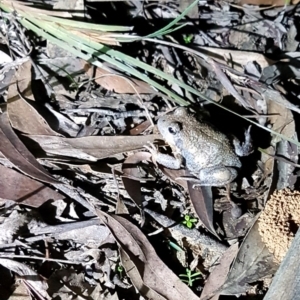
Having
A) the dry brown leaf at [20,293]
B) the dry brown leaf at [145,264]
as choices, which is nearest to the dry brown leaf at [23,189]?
the dry brown leaf at [145,264]

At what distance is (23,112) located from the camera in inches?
137

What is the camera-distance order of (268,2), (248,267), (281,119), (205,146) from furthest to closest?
(268,2), (281,119), (205,146), (248,267)

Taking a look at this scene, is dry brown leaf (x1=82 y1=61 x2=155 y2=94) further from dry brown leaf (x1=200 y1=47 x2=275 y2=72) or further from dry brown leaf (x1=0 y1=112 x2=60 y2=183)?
dry brown leaf (x1=0 y1=112 x2=60 y2=183)

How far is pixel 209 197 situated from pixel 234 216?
0.21 m

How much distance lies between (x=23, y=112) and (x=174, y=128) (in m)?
0.98

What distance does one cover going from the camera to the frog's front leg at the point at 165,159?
346 centimetres

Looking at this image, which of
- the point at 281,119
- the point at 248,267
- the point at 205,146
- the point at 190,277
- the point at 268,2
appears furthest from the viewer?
the point at 268,2

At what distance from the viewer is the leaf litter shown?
10.8 ft

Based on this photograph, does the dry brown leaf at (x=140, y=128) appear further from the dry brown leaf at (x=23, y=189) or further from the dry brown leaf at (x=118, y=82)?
the dry brown leaf at (x=23, y=189)

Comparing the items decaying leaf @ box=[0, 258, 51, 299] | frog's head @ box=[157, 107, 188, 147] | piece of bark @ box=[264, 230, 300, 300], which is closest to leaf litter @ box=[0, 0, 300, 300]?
decaying leaf @ box=[0, 258, 51, 299]

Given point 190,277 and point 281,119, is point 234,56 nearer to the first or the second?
point 281,119

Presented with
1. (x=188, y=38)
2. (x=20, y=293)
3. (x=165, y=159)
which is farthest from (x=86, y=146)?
(x=188, y=38)

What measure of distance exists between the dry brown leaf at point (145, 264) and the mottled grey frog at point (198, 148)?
491mm

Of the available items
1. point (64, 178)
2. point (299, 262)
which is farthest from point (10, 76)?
point (299, 262)
